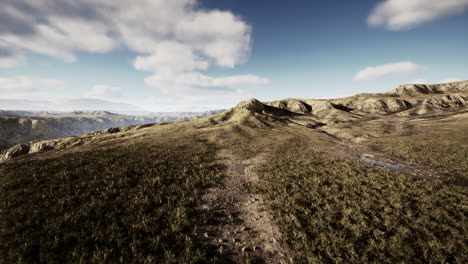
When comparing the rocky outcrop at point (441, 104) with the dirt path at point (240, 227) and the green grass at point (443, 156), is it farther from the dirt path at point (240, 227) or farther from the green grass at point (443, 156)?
the dirt path at point (240, 227)

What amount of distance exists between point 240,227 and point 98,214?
9.16 m

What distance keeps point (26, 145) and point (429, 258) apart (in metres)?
129

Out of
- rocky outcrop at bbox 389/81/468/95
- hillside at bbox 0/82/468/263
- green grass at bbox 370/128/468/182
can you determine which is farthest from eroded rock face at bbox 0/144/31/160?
rocky outcrop at bbox 389/81/468/95

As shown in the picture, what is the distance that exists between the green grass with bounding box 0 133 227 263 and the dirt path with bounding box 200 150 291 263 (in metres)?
1.00

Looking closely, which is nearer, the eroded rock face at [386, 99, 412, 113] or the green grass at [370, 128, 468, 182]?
the green grass at [370, 128, 468, 182]

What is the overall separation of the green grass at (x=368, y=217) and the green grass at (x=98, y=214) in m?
5.94

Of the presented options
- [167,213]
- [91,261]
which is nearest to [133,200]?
[167,213]

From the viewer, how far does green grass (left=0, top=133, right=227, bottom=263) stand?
7.49 metres

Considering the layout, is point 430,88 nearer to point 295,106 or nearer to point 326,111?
point 326,111

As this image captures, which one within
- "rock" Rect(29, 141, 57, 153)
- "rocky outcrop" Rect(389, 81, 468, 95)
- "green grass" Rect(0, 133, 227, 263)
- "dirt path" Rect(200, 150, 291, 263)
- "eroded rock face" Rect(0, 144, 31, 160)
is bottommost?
"eroded rock face" Rect(0, 144, 31, 160)

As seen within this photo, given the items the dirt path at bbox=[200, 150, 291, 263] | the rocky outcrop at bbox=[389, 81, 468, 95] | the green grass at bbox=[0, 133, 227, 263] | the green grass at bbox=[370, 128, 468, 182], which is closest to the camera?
the green grass at bbox=[0, 133, 227, 263]

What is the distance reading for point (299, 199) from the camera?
13.1 meters

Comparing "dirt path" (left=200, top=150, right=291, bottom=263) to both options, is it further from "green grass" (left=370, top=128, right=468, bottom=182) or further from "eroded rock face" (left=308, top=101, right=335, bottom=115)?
"eroded rock face" (left=308, top=101, right=335, bottom=115)

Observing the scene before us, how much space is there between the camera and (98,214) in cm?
1018
